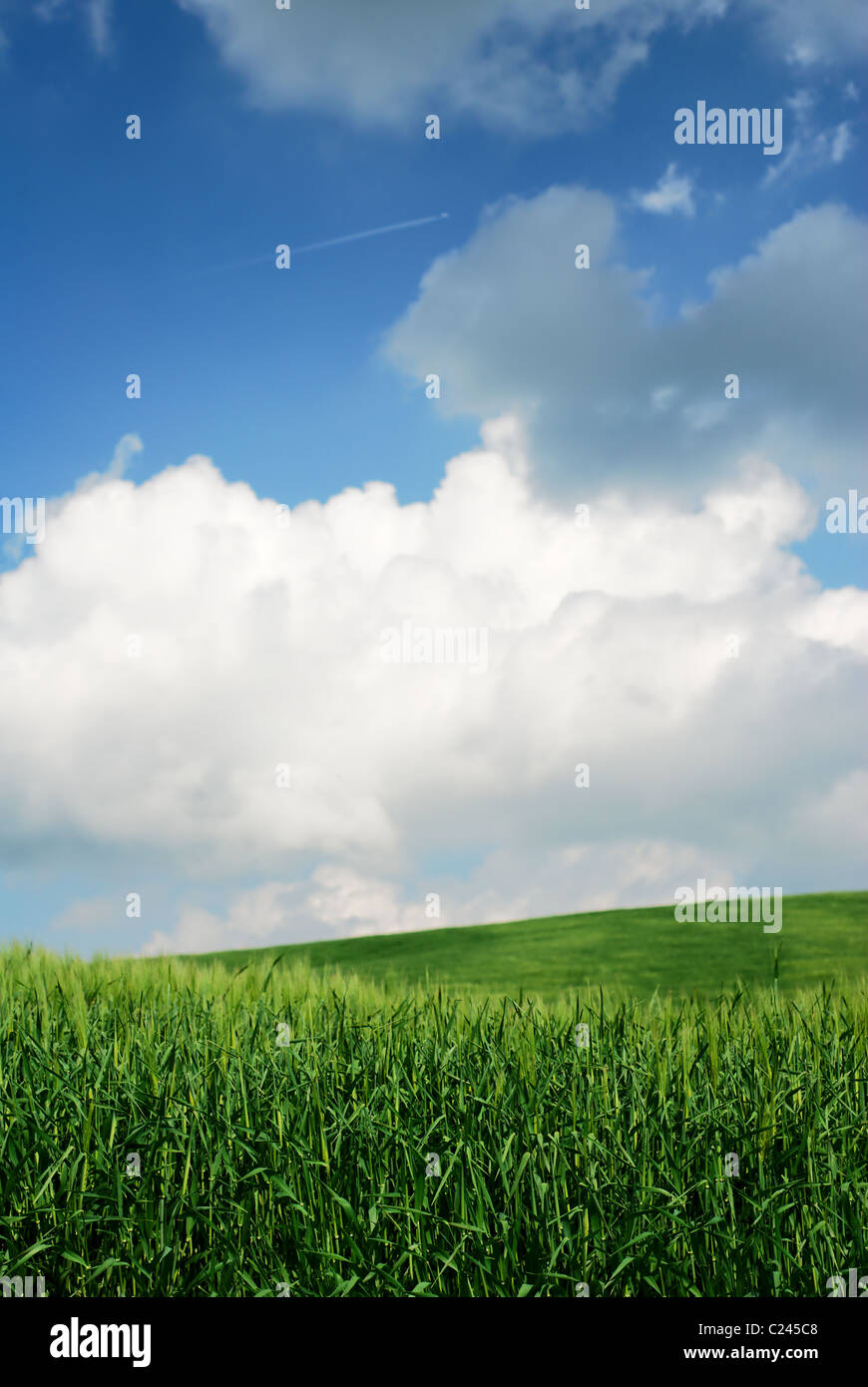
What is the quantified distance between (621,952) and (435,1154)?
300 inches

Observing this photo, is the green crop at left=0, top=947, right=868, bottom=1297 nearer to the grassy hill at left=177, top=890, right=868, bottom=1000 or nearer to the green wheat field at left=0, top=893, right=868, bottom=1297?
the green wheat field at left=0, top=893, right=868, bottom=1297

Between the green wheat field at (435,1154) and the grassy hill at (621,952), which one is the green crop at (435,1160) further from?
the grassy hill at (621,952)

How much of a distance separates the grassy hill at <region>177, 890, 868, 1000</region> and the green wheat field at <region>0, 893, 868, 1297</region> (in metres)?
3.52

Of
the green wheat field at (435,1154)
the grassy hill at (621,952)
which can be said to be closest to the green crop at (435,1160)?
the green wheat field at (435,1154)

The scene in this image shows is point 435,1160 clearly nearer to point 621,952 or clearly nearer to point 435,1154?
point 435,1154

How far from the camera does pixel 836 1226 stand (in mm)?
3186

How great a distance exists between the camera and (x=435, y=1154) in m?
3.32

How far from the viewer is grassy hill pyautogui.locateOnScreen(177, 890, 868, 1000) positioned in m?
8.99

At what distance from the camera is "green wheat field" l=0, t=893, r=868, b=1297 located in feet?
9.91

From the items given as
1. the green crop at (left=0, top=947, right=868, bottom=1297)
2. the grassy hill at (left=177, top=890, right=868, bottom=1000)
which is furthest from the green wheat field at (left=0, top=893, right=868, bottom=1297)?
the grassy hill at (left=177, top=890, right=868, bottom=1000)

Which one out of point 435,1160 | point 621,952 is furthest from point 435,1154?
point 621,952

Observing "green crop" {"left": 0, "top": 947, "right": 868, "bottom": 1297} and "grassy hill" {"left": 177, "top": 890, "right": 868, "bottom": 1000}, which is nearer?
"green crop" {"left": 0, "top": 947, "right": 868, "bottom": 1297}
